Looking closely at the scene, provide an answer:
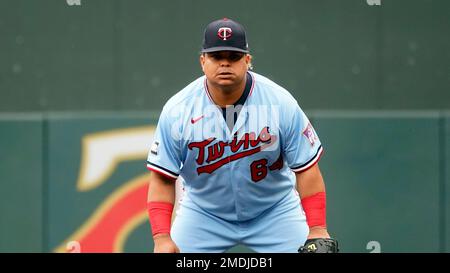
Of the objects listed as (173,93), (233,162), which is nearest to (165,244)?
(233,162)

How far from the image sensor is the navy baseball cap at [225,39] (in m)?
5.53

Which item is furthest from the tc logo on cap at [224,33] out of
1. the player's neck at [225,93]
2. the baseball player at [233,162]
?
the player's neck at [225,93]

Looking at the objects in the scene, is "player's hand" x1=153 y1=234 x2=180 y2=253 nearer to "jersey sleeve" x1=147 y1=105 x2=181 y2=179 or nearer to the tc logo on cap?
"jersey sleeve" x1=147 y1=105 x2=181 y2=179

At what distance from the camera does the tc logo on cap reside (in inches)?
218

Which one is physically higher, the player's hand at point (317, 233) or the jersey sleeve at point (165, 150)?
the jersey sleeve at point (165, 150)

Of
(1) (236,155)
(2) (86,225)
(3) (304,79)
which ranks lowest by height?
(2) (86,225)

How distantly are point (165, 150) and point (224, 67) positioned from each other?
55cm

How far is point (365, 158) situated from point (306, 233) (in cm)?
185

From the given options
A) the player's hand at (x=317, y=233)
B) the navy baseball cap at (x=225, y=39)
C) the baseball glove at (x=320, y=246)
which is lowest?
the baseball glove at (x=320, y=246)

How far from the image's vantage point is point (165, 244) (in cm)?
554

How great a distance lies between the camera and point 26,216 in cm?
781

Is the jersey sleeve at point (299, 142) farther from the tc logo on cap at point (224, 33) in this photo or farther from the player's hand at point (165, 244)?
the player's hand at point (165, 244)

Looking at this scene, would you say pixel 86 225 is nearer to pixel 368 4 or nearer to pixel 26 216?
pixel 26 216
